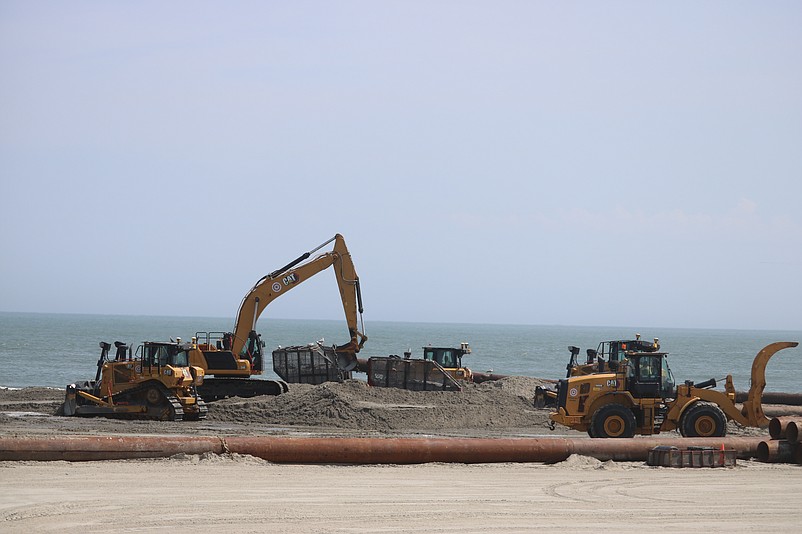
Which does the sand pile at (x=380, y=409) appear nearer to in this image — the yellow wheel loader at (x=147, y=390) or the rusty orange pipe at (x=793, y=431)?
the yellow wheel loader at (x=147, y=390)

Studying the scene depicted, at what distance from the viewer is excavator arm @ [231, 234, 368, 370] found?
111 feet

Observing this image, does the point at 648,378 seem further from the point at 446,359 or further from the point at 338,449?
the point at 446,359

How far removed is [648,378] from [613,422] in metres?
1.31

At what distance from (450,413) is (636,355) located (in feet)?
25.7

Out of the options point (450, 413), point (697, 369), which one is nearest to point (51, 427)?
point (450, 413)

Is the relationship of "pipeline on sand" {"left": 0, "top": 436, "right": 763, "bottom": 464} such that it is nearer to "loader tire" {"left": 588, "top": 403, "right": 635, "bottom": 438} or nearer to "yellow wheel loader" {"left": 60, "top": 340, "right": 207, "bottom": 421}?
"loader tire" {"left": 588, "top": 403, "right": 635, "bottom": 438}

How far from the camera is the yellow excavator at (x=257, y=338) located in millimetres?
32500

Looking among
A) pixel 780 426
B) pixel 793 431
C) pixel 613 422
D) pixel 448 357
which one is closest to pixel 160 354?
pixel 613 422

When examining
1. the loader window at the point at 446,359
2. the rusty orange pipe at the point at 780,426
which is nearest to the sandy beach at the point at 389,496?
the rusty orange pipe at the point at 780,426

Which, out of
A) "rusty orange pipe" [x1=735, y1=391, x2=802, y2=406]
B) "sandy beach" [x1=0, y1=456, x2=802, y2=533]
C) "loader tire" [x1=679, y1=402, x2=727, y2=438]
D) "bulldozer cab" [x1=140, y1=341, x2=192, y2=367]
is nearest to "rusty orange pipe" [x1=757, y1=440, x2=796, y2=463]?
"sandy beach" [x1=0, y1=456, x2=802, y2=533]

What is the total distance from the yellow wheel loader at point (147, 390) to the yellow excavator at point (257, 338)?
3.00 m

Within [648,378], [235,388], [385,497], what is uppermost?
[648,378]

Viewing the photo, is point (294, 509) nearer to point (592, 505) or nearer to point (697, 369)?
point (592, 505)

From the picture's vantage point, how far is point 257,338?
110ft
